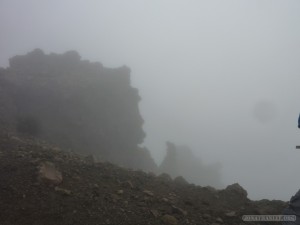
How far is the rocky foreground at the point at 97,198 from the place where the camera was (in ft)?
23.9

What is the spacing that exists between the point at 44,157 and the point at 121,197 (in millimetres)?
3842

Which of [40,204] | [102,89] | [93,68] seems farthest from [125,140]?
[40,204]

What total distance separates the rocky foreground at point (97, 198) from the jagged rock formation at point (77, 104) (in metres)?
16.8

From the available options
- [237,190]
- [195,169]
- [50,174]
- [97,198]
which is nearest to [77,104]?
[237,190]

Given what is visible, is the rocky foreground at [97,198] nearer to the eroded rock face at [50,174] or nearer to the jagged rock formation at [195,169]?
the eroded rock face at [50,174]

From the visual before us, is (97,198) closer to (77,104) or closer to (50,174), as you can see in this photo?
(50,174)

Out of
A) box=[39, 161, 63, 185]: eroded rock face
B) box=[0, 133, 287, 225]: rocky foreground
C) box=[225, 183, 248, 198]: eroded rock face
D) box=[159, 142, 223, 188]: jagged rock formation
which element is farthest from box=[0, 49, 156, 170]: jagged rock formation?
box=[159, 142, 223, 188]: jagged rock formation

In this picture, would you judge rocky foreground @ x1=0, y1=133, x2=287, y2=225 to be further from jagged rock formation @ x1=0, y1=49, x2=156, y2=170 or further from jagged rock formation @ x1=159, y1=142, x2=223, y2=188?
jagged rock formation @ x1=159, y1=142, x2=223, y2=188

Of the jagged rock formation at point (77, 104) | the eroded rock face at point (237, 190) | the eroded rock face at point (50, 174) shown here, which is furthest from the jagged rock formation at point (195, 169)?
the eroded rock face at point (50, 174)

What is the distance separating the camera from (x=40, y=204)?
746 centimetres

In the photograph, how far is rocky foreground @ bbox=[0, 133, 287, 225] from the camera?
23.9 feet

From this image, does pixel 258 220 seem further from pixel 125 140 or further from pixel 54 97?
pixel 125 140

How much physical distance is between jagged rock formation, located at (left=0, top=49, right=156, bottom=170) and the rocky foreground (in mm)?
16751

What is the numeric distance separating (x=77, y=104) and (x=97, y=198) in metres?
32.0
